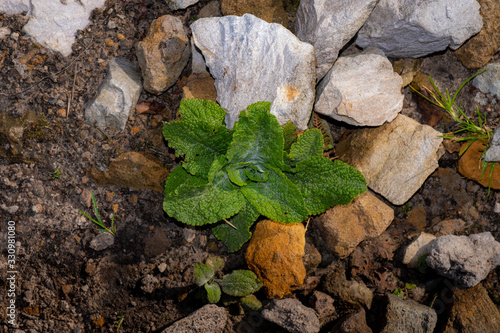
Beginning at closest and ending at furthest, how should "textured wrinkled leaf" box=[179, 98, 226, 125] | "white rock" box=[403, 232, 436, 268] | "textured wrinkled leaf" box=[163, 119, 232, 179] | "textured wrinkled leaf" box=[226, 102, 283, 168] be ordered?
"textured wrinkled leaf" box=[226, 102, 283, 168] → "textured wrinkled leaf" box=[163, 119, 232, 179] → "textured wrinkled leaf" box=[179, 98, 226, 125] → "white rock" box=[403, 232, 436, 268]

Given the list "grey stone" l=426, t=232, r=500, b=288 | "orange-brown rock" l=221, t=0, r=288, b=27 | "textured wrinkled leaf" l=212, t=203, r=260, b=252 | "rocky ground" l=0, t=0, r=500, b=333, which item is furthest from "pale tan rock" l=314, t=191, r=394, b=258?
"orange-brown rock" l=221, t=0, r=288, b=27

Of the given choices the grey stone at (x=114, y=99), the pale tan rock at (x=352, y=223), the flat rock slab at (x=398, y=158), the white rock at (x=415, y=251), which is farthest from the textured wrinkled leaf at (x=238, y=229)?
the white rock at (x=415, y=251)

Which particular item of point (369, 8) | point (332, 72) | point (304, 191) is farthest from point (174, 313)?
point (369, 8)

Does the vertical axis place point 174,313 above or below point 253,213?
below

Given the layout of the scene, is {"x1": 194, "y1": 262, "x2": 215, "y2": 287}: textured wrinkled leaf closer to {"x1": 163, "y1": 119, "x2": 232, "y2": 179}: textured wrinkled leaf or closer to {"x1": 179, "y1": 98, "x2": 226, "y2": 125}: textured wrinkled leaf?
{"x1": 163, "y1": 119, "x2": 232, "y2": 179}: textured wrinkled leaf

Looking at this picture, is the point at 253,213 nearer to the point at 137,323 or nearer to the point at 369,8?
the point at 137,323

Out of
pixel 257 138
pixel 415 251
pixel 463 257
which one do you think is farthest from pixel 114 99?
pixel 463 257
